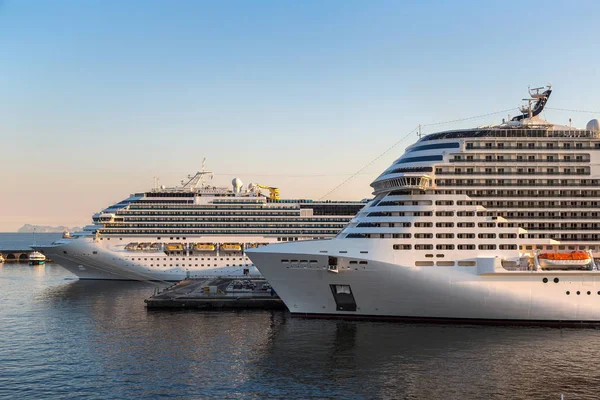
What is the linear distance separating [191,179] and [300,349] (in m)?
50.3

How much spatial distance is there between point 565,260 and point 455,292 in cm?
757

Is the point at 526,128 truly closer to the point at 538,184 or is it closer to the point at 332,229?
the point at 538,184

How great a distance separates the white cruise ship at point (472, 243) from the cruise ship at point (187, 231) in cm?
3075

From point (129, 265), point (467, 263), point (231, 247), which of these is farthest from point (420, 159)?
point (129, 265)

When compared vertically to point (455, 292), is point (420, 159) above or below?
above

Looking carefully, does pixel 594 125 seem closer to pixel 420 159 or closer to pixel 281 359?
pixel 420 159

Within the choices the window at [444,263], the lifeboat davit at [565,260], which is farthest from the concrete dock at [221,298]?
the lifeboat davit at [565,260]

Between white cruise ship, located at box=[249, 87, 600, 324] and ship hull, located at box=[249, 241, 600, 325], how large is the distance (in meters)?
0.07

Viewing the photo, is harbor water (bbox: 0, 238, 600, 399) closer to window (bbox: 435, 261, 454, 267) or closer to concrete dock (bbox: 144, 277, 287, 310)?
concrete dock (bbox: 144, 277, 287, 310)

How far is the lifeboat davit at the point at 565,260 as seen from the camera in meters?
38.0

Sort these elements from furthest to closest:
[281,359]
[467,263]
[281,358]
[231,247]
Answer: [231,247] → [467,263] → [281,358] → [281,359]

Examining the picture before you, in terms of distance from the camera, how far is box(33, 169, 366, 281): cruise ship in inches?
2817

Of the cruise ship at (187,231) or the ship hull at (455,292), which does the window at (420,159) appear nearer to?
the ship hull at (455,292)

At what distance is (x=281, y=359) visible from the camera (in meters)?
31.9
